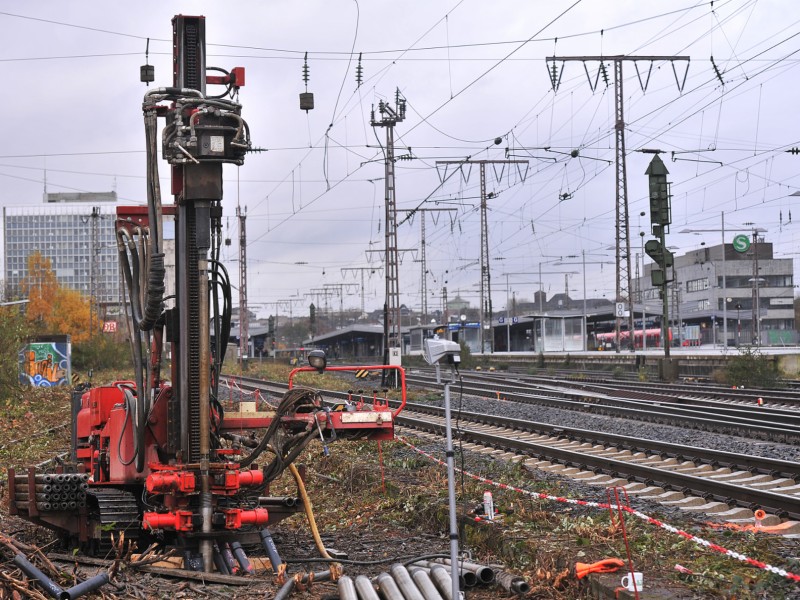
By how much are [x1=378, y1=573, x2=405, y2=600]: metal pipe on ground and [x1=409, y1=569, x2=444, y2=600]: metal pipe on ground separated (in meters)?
0.16

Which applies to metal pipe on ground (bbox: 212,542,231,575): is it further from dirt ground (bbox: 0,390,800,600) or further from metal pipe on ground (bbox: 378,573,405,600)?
metal pipe on ground (bbox: 378,573,405,600)

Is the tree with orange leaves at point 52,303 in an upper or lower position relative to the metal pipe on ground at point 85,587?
upper

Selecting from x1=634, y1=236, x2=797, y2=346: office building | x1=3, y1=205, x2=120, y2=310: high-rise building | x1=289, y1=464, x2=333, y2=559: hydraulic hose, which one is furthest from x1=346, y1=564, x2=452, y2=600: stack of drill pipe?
x1=3, y1=205, x2=120, y2=310: high-rise building

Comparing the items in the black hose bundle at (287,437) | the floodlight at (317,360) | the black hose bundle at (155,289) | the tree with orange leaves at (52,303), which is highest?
the tree with orange leaves at (52,303)

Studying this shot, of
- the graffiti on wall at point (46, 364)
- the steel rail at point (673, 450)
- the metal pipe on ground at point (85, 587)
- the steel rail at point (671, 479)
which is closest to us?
the metal pipe on ground at point (85, 587)

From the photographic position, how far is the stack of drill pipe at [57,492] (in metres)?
9.10

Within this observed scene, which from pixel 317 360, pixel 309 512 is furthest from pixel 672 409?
pixel 317 360

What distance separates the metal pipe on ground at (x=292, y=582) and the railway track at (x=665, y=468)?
3360 mm

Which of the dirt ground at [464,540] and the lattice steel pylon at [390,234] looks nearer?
the dirt ground at [464,540]

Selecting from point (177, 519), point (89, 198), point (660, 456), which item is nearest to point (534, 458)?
point (660, 456)

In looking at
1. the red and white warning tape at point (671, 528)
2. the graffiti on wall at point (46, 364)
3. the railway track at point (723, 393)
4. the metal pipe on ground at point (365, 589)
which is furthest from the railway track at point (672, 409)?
the graffiti on wall at point (46, 364)

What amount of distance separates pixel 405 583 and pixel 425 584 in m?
0.16

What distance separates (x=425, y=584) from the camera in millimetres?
7172

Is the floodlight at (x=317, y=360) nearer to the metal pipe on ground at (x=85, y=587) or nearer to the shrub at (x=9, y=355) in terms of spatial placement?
the metal pipe on ground at (x=85, y=587)
